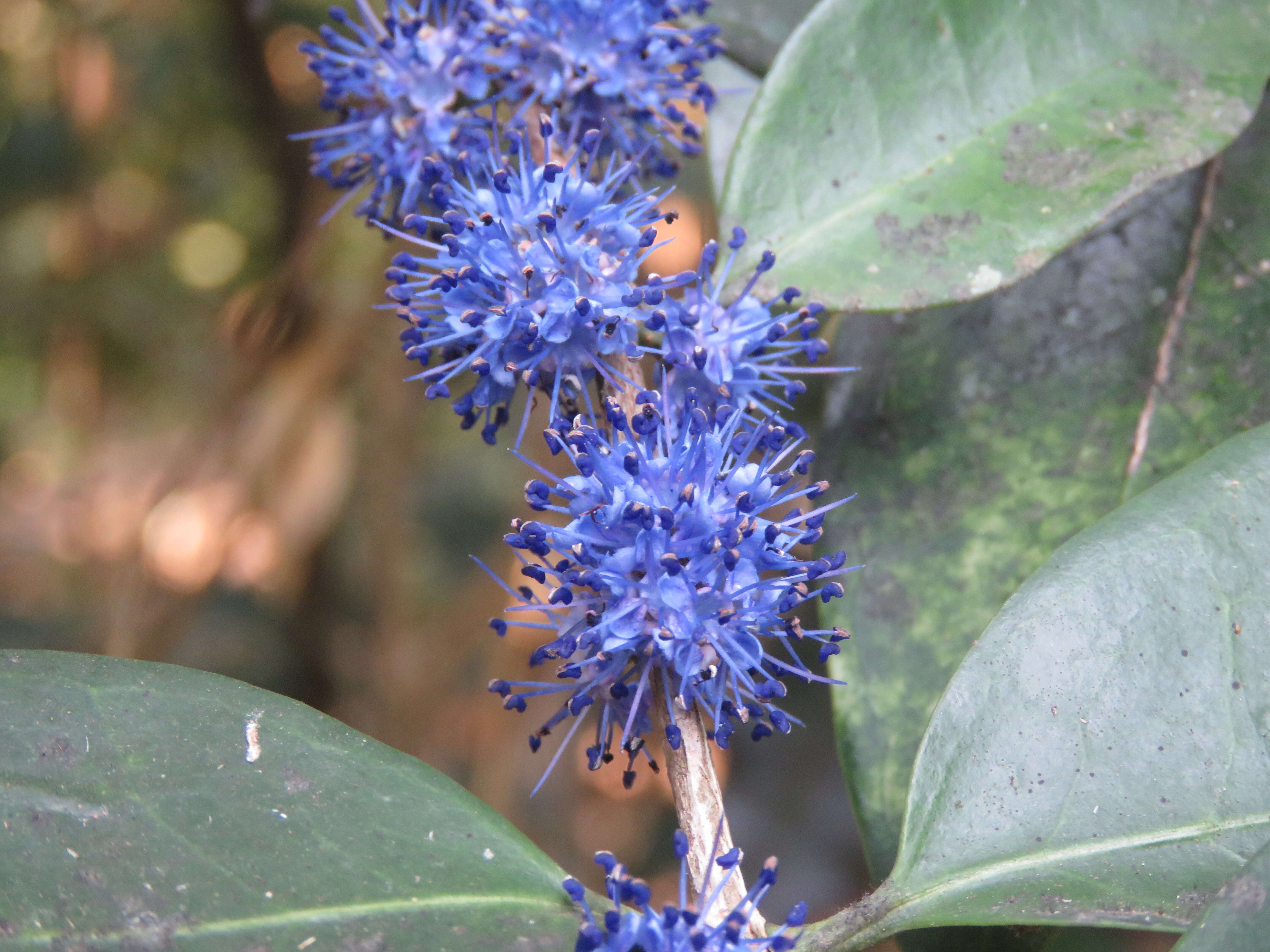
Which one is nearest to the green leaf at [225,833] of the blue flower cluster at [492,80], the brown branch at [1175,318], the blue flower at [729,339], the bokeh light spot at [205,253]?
the blue flower at [729,339]

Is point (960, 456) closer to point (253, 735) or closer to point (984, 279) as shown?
point (984, 279)

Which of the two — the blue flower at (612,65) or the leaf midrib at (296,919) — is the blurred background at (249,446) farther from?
the leaf midrib at (296,919)

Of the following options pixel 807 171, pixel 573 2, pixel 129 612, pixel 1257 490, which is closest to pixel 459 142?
pixel 573 2

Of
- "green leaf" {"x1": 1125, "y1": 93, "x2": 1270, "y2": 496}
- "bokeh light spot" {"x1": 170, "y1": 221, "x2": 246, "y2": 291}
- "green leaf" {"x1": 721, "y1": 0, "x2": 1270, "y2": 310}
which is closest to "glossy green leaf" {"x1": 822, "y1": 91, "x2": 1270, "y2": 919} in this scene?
"green leaf" {"x1": 1125, "y1": 93, "x2": 1270, "y2": 496}

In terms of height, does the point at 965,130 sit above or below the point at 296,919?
above

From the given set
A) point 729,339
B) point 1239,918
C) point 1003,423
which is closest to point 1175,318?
point 1003,423
